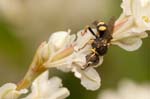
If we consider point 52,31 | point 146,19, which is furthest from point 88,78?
point 52,31

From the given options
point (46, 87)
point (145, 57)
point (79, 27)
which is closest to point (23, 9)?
point (79, 27)

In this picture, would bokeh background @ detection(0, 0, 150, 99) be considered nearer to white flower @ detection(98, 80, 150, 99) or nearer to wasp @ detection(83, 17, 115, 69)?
white flower @ detection(98, 80, 150, 99)

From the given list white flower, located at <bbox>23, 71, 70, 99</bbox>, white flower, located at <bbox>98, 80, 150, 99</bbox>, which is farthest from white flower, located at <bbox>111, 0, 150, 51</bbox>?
white flower, located at <bbox>98, 80, 150, 99</bbox>

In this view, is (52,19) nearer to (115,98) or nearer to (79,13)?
(79,13)

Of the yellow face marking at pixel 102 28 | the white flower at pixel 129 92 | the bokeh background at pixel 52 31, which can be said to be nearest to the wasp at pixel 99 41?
the yellow face marking at pixel 102 28

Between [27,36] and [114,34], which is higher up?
[114,34]

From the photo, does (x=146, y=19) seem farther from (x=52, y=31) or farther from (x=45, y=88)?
(x=52, y=31)
